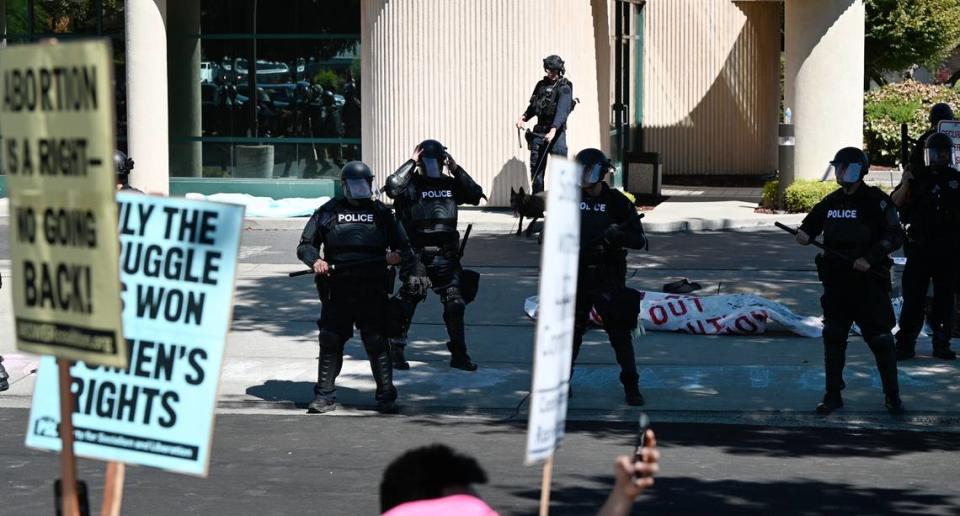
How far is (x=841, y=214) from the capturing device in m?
10.5

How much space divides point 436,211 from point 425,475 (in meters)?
7.76

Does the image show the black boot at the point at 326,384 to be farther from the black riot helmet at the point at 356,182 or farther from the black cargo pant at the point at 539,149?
the black cargo pant at the point at 539,149

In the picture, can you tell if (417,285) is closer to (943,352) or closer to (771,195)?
(943,352)

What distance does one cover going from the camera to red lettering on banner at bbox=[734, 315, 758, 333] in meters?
13.4

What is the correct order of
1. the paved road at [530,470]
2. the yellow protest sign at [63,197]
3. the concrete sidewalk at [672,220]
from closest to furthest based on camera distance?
1. the yellow protest sign at [63,197]
2. the paved road at [530,470]
3. the concrete sidewalk at [672,220]

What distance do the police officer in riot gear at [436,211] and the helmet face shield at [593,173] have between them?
1.30 m

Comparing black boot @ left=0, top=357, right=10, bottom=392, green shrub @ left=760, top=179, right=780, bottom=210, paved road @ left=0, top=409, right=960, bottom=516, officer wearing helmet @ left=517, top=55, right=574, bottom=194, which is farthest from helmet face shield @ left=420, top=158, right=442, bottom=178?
green shrub @ left=760, top=179, right=780, bottom=210

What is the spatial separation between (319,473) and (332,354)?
1.70 m

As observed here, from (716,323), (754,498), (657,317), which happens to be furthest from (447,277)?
(754,498)

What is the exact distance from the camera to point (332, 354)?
10.7 m

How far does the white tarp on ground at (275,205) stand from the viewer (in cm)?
2145

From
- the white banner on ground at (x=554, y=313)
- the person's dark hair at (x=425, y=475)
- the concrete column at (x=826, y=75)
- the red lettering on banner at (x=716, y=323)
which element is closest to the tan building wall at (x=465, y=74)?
the concrete column at (x=826, y=75)

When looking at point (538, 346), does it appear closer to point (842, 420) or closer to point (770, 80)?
point (842, 420)

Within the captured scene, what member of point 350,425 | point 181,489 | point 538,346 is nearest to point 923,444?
point 350,425
